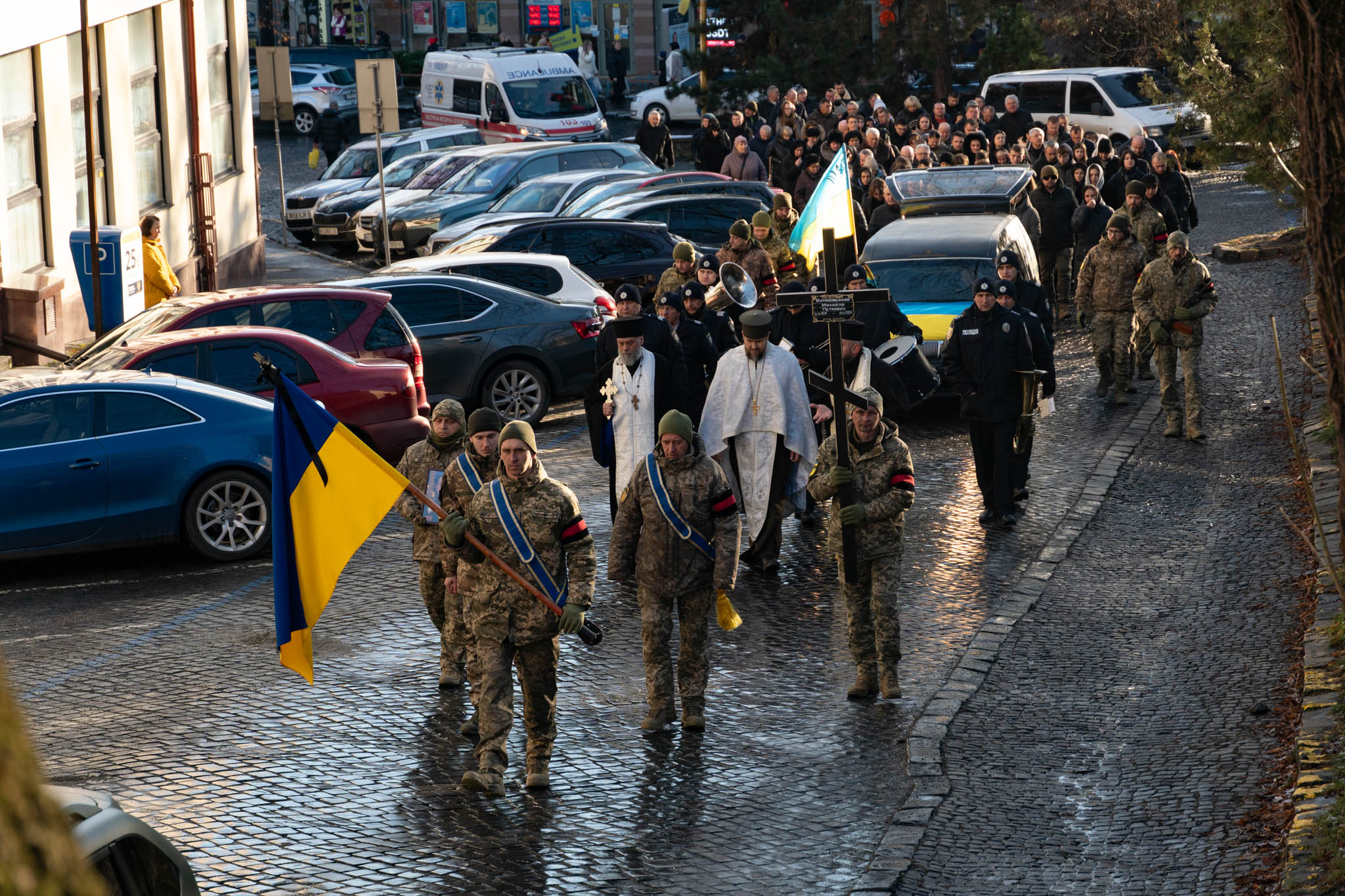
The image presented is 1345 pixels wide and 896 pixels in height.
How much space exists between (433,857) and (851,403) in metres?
3.50

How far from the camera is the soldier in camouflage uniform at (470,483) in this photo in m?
8.34

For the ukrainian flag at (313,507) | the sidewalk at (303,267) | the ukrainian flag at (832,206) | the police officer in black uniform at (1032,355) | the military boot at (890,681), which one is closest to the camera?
the ukrainian flag at (313,507)

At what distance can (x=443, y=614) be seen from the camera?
9.38m

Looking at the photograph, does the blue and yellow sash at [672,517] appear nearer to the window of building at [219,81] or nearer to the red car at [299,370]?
the red car at [299,370]

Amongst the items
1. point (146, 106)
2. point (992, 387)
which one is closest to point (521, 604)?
point (992, 387)

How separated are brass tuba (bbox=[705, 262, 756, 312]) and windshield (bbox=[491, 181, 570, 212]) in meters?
9.98

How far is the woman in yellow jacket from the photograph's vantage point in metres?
19.1

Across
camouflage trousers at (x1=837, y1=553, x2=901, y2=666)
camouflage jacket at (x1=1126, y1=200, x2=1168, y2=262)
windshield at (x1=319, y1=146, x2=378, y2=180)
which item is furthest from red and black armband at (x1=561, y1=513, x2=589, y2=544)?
windshield at (x1=319, y1=146, x2=378, y2=180)

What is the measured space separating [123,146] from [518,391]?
27.9 ft

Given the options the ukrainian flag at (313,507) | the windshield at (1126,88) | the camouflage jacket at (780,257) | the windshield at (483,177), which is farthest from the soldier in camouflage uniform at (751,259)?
the windshield at (1126,88)

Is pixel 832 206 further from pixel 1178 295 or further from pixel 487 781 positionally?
pixel 487 781

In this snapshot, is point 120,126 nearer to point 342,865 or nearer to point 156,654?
point 156,654

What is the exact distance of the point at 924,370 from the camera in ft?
44.7

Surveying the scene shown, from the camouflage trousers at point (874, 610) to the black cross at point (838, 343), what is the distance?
106 mm
